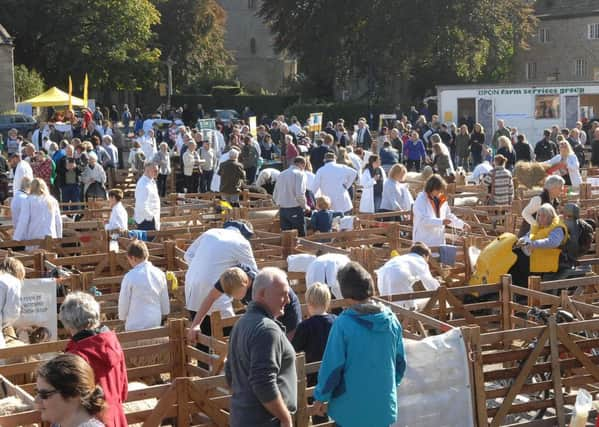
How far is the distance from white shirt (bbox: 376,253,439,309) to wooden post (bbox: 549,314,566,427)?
83.3 inches

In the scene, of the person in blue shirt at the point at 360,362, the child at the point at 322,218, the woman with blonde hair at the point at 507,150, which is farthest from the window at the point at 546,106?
the person in blue shirt at the point at 360,362

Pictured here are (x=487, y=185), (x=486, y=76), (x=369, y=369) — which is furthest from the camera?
(x=486, y=76)

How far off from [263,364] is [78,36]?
60325mm

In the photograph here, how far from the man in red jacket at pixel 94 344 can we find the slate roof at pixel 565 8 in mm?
68735

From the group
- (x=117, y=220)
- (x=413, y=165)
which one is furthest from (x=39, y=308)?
(x=413, y=165)

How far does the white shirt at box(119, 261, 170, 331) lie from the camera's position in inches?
391

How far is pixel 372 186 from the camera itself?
1812 cm

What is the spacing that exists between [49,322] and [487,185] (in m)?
11.1

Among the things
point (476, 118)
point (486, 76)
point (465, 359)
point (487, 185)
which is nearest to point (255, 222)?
point (487, 185)

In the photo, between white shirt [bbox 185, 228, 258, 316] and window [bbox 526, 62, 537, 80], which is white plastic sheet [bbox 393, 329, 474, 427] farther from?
window [bbox 526, 62, 537, 80]

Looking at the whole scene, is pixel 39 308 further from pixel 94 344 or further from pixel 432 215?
pixel 432 215

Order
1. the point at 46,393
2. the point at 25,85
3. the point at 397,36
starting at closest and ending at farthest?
the point at 46,393
the point at 397,36
the point at 25,85

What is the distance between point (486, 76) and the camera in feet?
221

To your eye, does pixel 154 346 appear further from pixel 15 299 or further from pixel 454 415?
pixel 454 415
